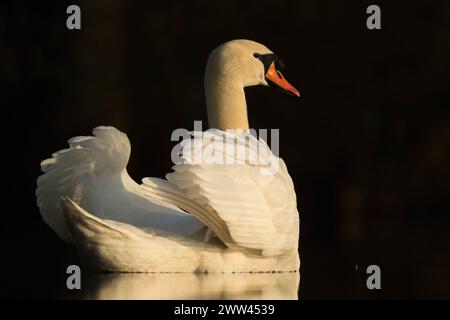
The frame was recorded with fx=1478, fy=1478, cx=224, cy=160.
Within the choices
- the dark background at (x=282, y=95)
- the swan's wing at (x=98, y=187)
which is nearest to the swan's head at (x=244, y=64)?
the swan's wing at (x=98, y=187)

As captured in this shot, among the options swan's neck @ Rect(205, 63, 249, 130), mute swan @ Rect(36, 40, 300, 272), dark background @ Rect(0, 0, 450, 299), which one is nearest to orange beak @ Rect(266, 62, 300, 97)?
mute swan @ Rect(36, 40, 300, 272)

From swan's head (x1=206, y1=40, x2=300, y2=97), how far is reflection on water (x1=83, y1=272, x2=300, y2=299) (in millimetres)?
1191

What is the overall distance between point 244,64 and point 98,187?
1.07 meters

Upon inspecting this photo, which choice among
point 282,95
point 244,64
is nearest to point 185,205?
point 244,64

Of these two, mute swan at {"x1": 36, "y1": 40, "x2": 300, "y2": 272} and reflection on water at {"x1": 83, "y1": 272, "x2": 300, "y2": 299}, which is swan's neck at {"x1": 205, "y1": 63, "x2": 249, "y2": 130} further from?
reflection on water at {"x1": 83, "y1": 272, "x2": 300, "y2": 299}

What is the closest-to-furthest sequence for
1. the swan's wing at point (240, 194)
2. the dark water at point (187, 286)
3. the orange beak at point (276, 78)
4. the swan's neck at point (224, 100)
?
the dark water at point (187, 286)
the swan's wing at point (240, 194)
the swan's neck at point (224, 100)
the orange beak at point (276, 78)

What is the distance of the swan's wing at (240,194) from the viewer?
6836 millimetres

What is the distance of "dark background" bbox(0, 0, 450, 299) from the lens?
42.0 ft

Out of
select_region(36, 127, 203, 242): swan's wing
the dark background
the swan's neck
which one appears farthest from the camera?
the dark background

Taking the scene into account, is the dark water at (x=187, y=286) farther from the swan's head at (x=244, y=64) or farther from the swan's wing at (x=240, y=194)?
the swan's head at (x=244, y=64)

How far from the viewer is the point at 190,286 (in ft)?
22.0

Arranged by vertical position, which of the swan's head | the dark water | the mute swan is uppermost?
the swan's head

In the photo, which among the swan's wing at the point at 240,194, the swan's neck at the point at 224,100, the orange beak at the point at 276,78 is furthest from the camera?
the orange beak at the point at 276,78

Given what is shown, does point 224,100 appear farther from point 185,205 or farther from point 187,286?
point 187,286
